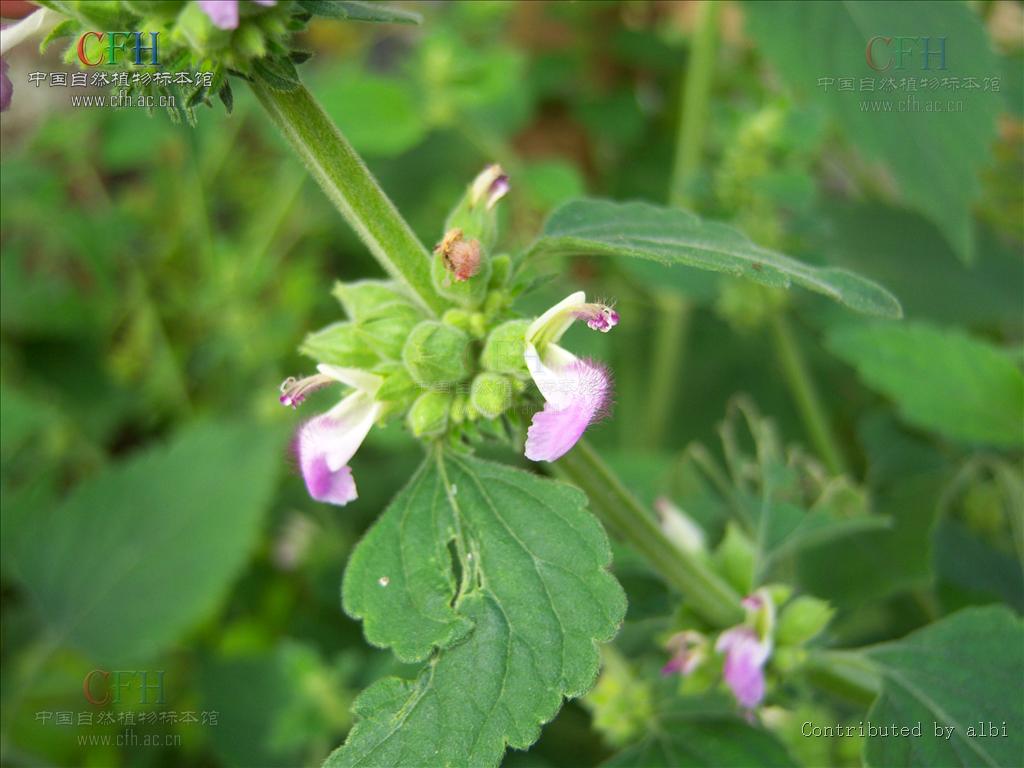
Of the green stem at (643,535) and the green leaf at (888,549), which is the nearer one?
the green stem at (643,535)

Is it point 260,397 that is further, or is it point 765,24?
point 260,397

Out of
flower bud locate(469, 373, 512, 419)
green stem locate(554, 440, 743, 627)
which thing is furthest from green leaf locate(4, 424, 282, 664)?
flower bud locate(469, 373, 512, 419)

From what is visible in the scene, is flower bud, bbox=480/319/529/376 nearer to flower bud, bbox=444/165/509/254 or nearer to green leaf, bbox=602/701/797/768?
flower bud, bbox=444/165/509/254

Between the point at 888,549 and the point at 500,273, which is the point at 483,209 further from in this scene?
the point at 888,549

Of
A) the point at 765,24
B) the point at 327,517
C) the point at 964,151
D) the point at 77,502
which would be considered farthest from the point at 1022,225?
the point at 77,502

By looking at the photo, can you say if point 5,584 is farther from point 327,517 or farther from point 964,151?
point 964,151

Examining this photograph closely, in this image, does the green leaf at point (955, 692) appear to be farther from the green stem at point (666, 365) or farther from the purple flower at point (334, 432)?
the green stem at point (666, 365)

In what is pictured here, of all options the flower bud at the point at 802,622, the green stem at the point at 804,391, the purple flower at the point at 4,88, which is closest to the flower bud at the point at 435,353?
the purple flower at the point at 4,88
